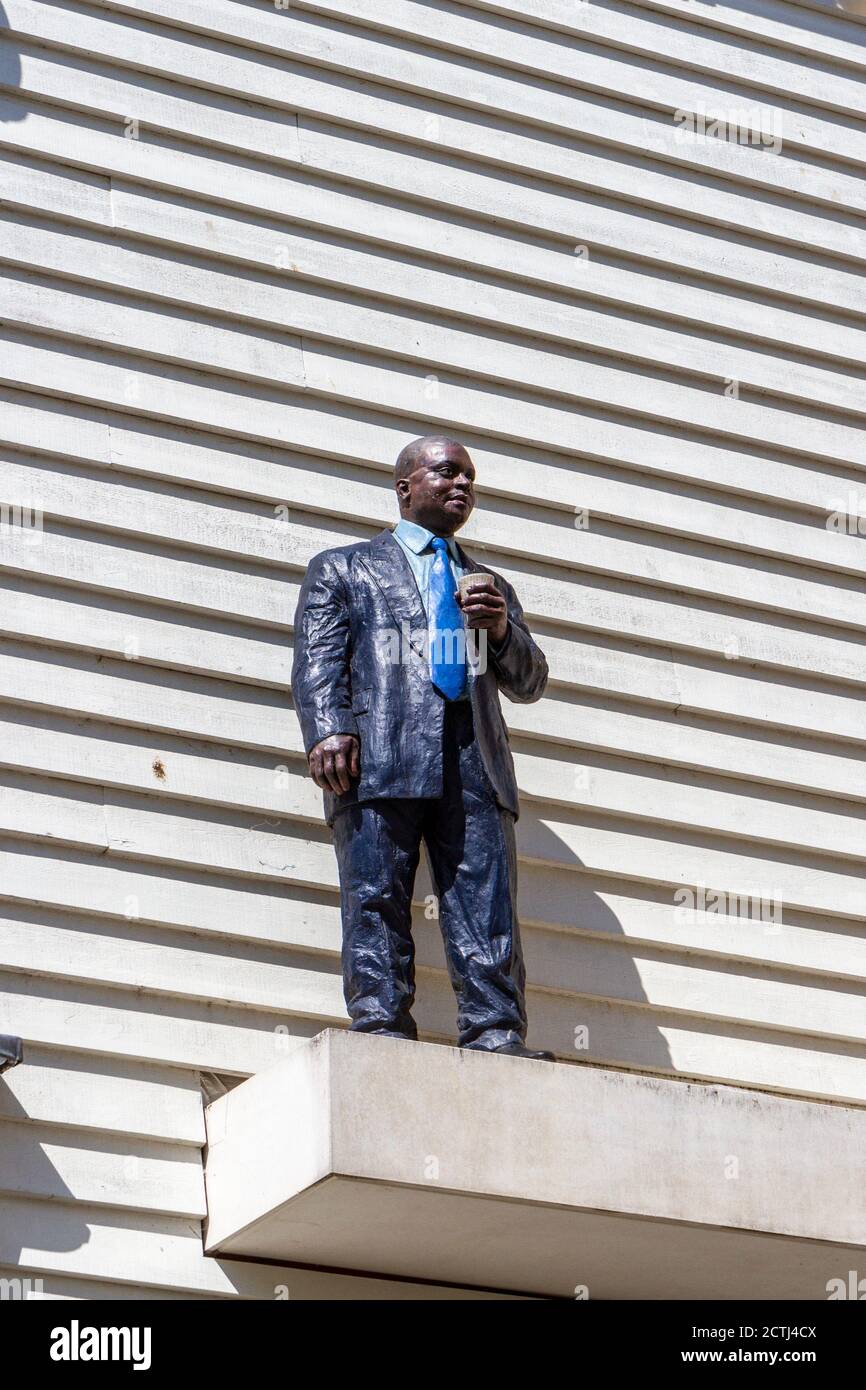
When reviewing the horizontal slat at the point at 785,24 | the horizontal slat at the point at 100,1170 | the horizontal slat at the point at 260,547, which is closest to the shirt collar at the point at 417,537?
the horizontal slat at the point at 260,547

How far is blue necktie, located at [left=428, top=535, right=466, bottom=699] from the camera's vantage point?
21.0 feet

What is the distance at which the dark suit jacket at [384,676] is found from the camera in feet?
20.5

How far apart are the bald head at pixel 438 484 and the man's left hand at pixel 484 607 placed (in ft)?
1.01

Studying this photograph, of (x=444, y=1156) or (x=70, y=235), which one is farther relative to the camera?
(x=70, y=235)

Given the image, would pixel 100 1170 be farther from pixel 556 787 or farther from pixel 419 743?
pixel 556 787

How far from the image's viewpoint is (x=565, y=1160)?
19.2ft

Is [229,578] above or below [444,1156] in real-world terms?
above

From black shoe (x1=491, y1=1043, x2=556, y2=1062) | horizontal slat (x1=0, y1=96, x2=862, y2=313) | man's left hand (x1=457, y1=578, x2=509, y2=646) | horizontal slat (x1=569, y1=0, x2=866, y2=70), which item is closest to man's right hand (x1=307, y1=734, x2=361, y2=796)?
man's left hand (x1=457, y1=578, x2=509, y2=646)

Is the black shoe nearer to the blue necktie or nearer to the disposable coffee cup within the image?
the blue necktie

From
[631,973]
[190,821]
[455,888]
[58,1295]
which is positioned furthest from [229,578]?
[58,1295]

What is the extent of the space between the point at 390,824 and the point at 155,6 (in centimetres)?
289

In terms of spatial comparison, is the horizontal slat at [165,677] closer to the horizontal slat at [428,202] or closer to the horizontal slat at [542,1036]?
the horizontal slat at [542,1036]

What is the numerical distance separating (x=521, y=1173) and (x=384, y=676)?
1.42m
